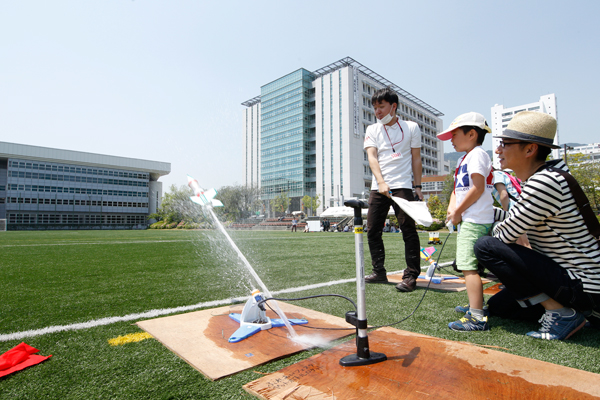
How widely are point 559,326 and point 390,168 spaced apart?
7.39ft

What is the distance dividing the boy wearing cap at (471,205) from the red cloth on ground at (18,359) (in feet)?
8.16

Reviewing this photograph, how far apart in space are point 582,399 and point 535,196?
109cm

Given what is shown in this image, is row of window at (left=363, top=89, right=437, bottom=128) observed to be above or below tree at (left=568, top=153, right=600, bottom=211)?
above

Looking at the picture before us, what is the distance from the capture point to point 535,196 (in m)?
1.92

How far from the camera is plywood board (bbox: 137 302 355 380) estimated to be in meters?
1.69

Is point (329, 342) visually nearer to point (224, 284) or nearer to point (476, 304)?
point (476, 304)

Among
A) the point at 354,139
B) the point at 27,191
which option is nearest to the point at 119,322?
the point at 354,139

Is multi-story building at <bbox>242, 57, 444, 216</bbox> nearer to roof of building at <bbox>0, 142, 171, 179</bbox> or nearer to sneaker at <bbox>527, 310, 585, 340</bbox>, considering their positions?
roof of building at <bbox>0, 142, 171, 179</bbox>

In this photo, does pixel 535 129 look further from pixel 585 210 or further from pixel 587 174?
pixel 587 174

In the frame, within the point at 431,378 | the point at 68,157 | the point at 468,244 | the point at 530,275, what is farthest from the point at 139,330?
the point at 68,157

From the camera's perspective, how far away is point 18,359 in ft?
5.45

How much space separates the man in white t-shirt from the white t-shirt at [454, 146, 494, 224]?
3.74 feet

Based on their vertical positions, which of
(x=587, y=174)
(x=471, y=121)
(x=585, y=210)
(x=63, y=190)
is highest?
(x=63, y=190)

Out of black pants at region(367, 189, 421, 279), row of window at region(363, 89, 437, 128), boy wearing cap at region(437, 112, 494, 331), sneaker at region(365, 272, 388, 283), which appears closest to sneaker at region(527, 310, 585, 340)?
boy wearing cap at region(437, 112, 494, 331)
